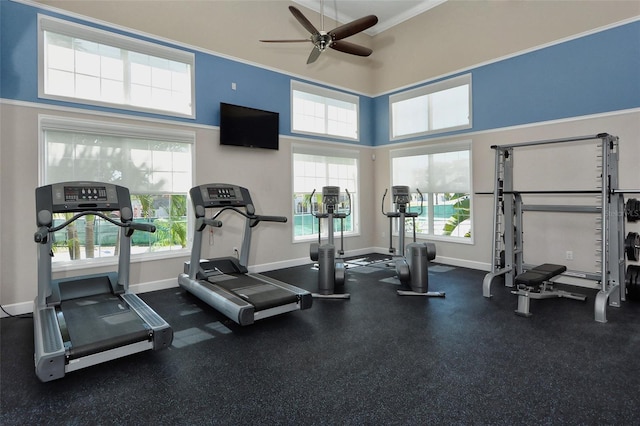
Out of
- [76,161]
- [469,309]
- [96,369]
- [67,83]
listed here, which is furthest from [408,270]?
[67,83]

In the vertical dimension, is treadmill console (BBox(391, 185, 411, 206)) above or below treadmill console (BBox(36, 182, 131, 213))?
above

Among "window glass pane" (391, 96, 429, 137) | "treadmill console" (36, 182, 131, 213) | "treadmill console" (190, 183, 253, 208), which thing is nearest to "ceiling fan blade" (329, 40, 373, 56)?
"window glass pane" (391, 96, 429, 137)

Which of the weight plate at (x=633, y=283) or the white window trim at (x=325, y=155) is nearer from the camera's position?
the weight plate at (x=633, y=283)

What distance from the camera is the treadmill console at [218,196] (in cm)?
420

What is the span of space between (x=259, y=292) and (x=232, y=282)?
0.59m

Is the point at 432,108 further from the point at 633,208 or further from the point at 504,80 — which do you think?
the point at 633,208

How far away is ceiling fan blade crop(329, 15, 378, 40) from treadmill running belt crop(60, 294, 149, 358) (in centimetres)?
394

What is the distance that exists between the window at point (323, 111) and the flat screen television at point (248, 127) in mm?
561

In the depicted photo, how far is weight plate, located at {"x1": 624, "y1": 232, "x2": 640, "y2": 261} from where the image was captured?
4035 mm

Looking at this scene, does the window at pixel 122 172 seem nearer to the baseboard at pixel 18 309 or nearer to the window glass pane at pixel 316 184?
the baseboard at pixel 18 309

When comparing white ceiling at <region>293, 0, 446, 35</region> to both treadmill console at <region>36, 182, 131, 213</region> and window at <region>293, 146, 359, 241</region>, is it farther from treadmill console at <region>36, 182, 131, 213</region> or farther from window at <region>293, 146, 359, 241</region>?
treadmill console at <region>36, 182, 131, 213</region>

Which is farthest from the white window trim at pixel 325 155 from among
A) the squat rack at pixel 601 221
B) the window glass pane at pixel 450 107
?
the squat rack at pixel 601 221

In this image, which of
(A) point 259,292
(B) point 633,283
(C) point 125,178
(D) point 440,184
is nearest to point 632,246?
(B) point 633,283

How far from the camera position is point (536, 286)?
373 centimetres
